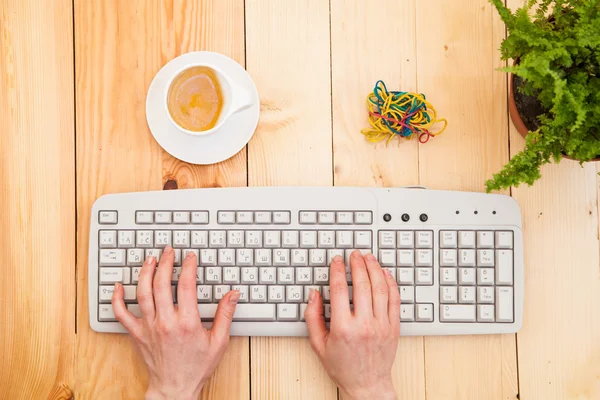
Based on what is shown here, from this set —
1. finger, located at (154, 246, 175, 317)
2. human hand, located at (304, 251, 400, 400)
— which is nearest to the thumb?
human hand, located at (304, 251, 400, 400)

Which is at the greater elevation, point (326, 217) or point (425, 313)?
point (326, 217)

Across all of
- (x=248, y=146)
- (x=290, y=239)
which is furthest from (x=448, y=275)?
(x=248, y=146)

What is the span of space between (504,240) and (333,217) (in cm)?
26

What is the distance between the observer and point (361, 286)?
69 cm

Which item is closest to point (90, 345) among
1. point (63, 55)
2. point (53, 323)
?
point (53, 323)

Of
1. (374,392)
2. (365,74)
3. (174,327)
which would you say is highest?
(365,74)

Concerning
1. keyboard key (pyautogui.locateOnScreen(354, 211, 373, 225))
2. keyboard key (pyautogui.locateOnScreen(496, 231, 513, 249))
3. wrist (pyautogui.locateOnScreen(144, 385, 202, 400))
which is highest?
keyboard key (pyautogui.locateOnScreen(354, 211, 373, 225))

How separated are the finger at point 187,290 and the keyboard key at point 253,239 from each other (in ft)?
0.28

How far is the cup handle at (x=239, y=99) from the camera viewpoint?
0.69m

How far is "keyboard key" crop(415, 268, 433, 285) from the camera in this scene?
0.71 m

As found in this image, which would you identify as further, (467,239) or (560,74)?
(467,239)

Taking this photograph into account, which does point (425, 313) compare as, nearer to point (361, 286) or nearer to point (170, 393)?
point (361, 286)

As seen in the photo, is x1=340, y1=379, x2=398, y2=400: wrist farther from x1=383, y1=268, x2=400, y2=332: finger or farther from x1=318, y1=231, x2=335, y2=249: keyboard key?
x1=318, y1=231, x2=335, y2=249: keyboard key

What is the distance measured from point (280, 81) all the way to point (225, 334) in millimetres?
404
